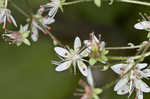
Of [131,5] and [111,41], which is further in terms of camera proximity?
[111,41]

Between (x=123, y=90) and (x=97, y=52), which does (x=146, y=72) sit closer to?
(x=123, y=90)

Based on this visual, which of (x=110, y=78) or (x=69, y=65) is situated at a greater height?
A: (x=69, y=65)

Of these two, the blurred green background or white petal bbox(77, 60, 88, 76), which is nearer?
white petal bbox(77, 60, 88, 76)

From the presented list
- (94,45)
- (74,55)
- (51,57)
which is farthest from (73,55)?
(51,57)

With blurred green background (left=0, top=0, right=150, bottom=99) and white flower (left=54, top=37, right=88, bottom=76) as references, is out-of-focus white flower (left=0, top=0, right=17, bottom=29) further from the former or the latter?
blurred green background (left=0, top=0, right=150, bottom=99)

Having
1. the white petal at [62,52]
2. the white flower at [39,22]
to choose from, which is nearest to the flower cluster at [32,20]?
the white flower at [39,22]

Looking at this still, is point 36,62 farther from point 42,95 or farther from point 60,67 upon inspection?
point 60,67

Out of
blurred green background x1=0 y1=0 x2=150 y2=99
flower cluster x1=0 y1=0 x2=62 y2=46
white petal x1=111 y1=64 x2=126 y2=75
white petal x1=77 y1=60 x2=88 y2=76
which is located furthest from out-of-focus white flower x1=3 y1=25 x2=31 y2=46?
blurred green background x1=0 y1=0 x2=150 y2=99

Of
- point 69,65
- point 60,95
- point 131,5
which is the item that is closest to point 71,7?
point 131,5
